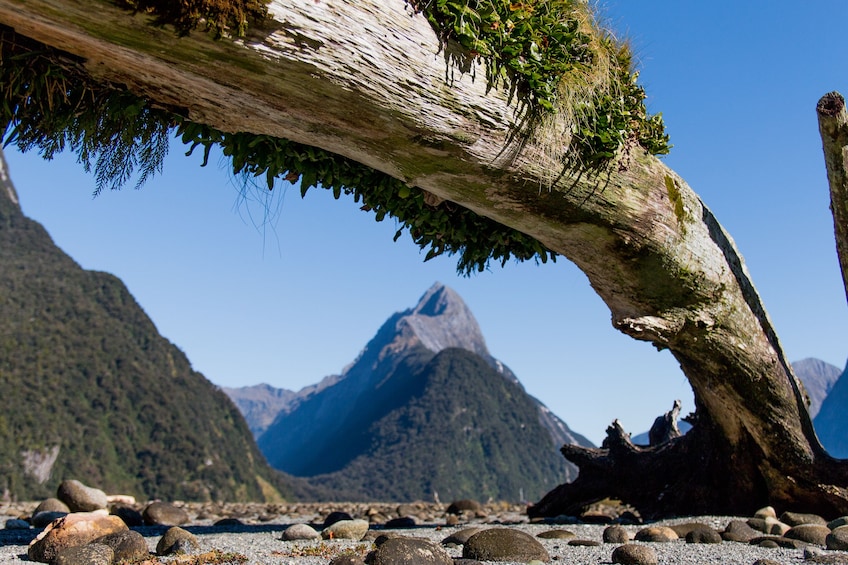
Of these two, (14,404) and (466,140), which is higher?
(466,140)

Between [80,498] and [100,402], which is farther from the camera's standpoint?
[100,402]

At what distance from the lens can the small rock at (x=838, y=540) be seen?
7.11 m

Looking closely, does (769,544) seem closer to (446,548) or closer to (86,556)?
(446,548)

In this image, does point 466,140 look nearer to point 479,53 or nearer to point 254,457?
point 479,53

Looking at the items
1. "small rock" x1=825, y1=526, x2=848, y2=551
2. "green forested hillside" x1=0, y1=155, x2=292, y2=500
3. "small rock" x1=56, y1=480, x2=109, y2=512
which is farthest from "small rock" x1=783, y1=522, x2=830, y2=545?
"green forested hillside" x1=0, y1=155, x2=292, y2=500

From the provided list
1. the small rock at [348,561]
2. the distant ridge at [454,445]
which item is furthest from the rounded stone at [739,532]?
the distant ridge at [454,445]

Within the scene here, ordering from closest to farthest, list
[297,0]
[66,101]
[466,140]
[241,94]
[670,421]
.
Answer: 1. [297,0]
2. [241,94]
3. [66,101]
4. [466,140]
5. [670,421]

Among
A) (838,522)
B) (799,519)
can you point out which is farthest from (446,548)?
(838,522)

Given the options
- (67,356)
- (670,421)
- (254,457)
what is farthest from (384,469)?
(670,421)

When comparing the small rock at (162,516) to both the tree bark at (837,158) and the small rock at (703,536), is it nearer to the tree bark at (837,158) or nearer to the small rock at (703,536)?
the small rock at (703,536)

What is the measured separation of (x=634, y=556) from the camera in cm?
609

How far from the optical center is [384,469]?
154 metres

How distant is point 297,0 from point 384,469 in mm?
155361

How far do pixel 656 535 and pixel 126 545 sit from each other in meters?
5.67
